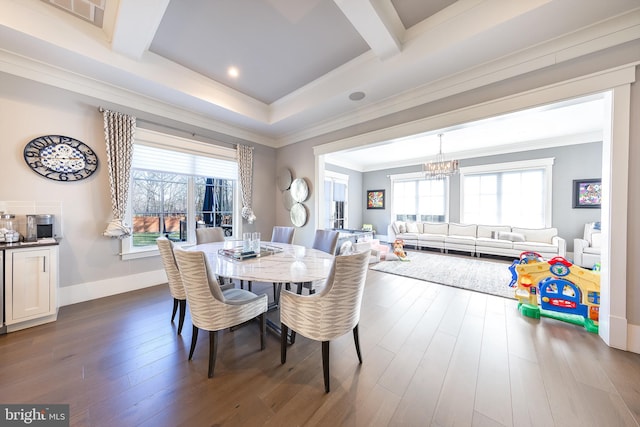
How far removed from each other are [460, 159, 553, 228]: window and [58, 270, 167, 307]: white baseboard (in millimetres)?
7457

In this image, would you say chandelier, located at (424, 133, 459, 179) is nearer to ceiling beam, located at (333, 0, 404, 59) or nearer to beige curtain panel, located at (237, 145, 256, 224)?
ceiling beam, located at (333, 0, 404, 59)

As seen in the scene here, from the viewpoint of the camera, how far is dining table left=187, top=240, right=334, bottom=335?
156cm

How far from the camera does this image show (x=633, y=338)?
5.97 ft

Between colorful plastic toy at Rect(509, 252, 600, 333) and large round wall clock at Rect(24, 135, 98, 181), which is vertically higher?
large round wall clock at Rect(24, 135, 98, 181)

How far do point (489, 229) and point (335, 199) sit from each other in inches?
169

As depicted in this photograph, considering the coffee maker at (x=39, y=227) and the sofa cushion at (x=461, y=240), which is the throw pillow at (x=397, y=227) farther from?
the coffee maker at (x=39, y=227)

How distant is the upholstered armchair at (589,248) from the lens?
13.6 ft

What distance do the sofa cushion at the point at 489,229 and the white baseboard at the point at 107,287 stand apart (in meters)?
7.16

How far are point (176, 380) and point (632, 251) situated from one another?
12.4 ft

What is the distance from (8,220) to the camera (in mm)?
2264

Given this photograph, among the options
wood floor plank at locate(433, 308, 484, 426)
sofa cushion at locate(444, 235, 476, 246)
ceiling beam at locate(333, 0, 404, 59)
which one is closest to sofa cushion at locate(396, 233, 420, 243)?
sofa cushion at locate(444, 235, 476, 246)

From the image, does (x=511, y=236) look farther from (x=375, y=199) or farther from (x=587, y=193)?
(x=375, y=199)

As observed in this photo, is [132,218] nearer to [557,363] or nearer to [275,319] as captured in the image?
[275,319]

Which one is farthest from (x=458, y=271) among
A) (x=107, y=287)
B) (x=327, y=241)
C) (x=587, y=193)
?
(x=107, y=287)
